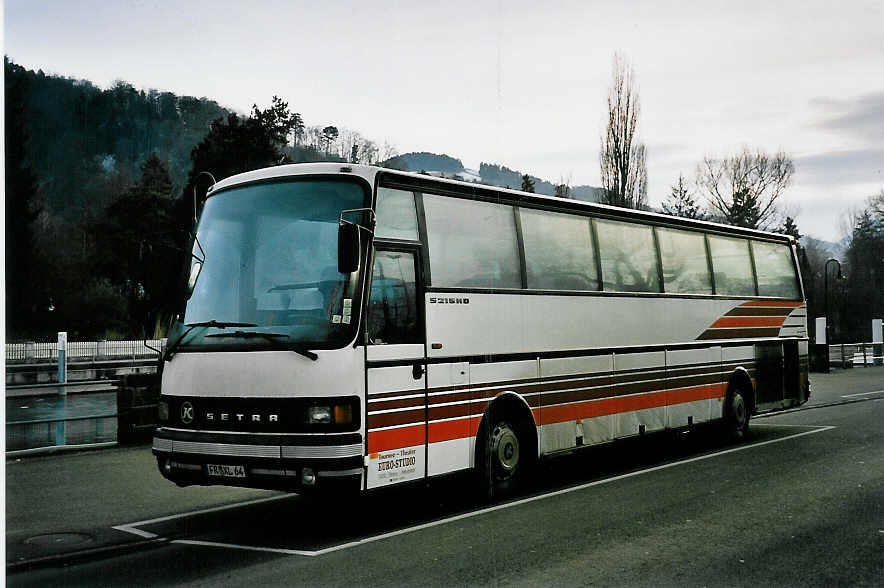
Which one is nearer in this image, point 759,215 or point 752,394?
point 752,394

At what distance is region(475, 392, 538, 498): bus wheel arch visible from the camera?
9.90 meters

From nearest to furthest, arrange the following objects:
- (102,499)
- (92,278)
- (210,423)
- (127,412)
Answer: (210,423)
(102,499)
(127,412)
(92,278)

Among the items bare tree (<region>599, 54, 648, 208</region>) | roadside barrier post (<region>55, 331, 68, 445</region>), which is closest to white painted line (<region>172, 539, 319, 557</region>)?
roadside barrier post (<region>55, 331, 68, 445</region>)

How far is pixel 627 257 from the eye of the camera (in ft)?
42.3

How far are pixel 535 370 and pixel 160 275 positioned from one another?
4403 mm

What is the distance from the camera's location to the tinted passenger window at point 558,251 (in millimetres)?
11070

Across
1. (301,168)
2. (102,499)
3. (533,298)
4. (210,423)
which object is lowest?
(102,499)

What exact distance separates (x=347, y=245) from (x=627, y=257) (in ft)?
19.6

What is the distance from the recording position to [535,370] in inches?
425

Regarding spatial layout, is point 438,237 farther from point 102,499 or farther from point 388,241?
point 102,499

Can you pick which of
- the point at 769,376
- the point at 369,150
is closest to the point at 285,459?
the point at 369,150

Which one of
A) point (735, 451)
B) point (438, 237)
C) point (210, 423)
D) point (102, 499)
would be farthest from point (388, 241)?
point (735, 451)

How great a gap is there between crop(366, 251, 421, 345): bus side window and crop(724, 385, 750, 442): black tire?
7.72 m

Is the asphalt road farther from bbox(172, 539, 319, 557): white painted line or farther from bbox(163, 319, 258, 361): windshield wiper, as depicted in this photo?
bbox(163, 319, 258, 361): windshield wiper
